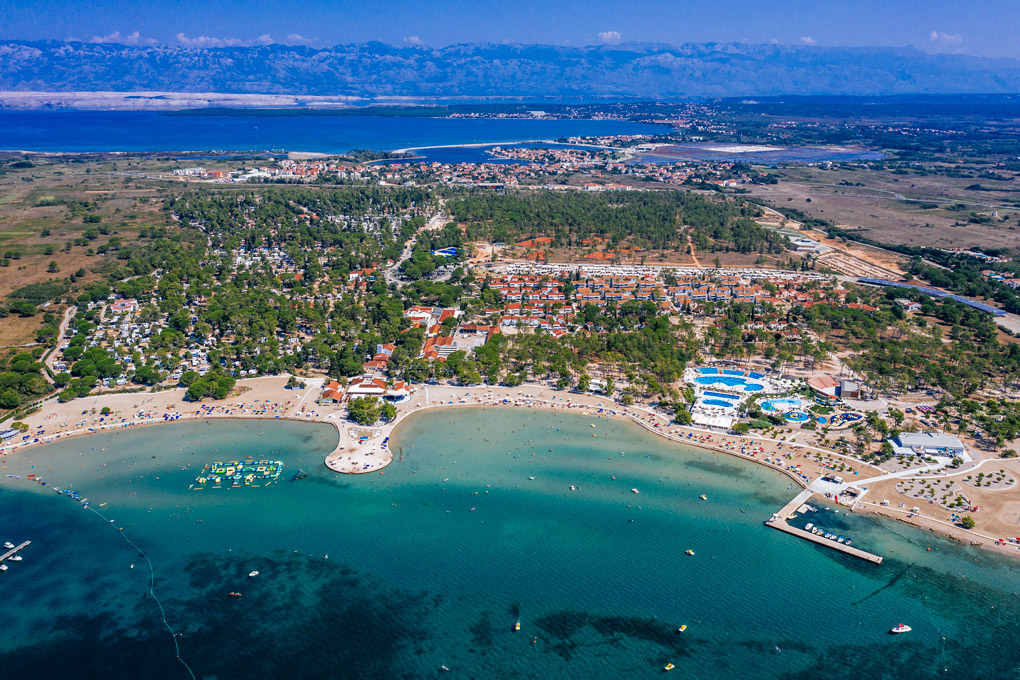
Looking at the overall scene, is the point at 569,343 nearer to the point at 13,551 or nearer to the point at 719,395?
the point at 719,395

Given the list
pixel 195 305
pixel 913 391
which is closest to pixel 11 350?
pixel 195 305

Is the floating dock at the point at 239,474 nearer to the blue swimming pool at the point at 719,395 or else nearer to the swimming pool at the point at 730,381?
the blue swimming pool at the point at 719,395

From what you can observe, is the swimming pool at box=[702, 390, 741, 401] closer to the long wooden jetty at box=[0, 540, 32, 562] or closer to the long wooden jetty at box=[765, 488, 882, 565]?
the long wooden jetty at box=[765, 488, 882, 565]

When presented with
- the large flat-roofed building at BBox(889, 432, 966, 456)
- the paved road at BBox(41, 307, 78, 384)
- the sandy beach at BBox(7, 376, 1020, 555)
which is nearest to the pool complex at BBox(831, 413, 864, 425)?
the large flat-roofed building at BBox(889, 432, 966, 456)

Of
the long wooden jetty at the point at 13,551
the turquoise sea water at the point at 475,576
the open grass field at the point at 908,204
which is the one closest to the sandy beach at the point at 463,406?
the turquoise sea water at the point at 475,576

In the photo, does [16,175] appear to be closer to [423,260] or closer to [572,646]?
[423,260]
